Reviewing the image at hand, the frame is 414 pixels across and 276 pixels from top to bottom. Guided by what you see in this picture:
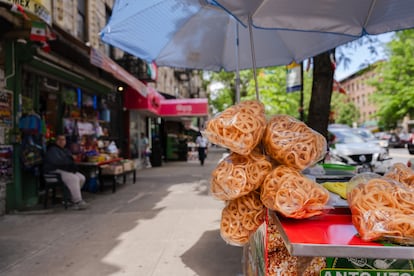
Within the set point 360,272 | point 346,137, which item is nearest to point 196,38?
point 360,272

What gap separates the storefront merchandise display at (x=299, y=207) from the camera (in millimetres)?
1683

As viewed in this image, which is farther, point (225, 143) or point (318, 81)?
point (318, 81)

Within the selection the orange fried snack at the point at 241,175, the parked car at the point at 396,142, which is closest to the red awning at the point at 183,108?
the orange fried snack at the point at 241,175

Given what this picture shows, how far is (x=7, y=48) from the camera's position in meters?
6.78

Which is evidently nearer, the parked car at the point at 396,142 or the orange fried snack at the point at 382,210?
the orange fried snack at the point at 382,210

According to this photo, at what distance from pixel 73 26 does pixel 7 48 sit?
3596 millimetres

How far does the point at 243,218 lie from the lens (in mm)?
2568

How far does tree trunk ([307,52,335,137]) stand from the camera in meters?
5.32

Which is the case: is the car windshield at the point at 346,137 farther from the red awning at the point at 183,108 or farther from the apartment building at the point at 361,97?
Answer: the apartment building at the point at 361,97

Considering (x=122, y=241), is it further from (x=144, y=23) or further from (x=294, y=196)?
(x=294, y=196)

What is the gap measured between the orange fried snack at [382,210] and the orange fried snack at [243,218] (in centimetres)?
70

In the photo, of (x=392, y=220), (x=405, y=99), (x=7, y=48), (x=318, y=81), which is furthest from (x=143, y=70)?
(x=405, y=99)

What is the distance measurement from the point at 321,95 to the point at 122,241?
3779mm

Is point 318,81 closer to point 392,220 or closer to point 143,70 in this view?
point 392,220
